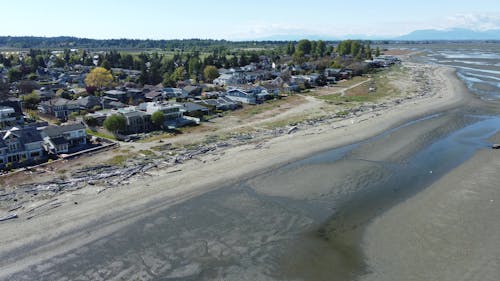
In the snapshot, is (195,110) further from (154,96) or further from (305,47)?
(305,47)

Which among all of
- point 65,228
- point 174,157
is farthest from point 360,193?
point 65,228

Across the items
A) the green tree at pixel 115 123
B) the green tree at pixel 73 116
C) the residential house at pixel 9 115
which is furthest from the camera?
the green tree at pixel 73 116

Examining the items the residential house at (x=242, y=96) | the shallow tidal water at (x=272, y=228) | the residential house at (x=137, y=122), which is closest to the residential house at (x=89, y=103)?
the residential house at (x=137, y=122)

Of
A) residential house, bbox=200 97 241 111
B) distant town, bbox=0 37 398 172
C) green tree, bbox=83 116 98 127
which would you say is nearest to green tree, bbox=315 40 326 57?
distant town, bbox=0 37 398 172

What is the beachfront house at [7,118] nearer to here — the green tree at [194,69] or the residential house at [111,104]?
the residential house at [111,104]

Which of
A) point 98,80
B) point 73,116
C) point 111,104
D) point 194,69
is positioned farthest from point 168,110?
point 194,69

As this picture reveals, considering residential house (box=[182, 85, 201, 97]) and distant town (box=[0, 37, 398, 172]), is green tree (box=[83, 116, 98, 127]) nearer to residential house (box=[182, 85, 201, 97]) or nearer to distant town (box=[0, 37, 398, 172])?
distant town (box=[0, 37, 398, 172])
